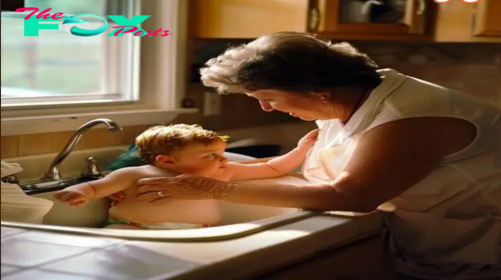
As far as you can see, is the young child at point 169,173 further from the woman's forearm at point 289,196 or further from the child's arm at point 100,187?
the woman's forearm at point 289,196

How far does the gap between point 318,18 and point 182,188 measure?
750 mm

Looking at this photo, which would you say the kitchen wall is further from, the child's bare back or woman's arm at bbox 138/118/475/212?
woman's arm at bbox 138/118/475/212

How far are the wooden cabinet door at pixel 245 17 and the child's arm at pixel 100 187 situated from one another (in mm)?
648

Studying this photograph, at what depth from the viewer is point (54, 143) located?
5.69 feet

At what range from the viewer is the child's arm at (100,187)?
3.99ft

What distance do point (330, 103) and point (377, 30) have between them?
649 millimetres

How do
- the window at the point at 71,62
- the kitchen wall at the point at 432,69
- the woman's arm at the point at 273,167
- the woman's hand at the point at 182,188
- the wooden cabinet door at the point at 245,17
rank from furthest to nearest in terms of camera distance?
the kitchen wall at the point at 432,69 → the wooden cabinet door at the point at 245,17 → the window at the point at 71,62 → the woman's arm at the point at 273,167 → the woman's hand at the point at 182,188

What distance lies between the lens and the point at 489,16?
1.89 m

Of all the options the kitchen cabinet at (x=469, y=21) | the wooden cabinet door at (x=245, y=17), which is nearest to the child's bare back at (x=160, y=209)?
the wooden cabinet door at (x=245, y=17)

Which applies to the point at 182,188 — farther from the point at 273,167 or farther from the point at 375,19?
the point at 375,19

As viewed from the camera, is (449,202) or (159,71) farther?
(159,71)

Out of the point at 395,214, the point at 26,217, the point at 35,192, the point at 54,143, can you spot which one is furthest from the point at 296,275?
the point at 54,143

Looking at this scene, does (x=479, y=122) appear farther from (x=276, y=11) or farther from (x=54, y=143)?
(x=54, y=143)

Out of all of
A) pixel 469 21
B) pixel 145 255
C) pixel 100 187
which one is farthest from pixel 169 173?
pixel 469 21
